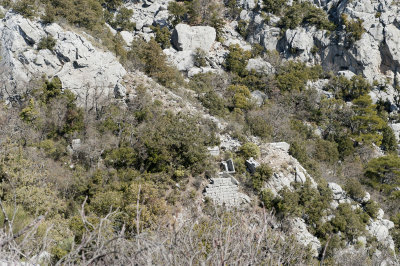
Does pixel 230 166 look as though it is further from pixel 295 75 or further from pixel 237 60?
pixel 295 75

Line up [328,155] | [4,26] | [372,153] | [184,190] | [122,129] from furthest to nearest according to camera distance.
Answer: [372,153] < [328,155] < [4,26] < [122,129] < [184,190]

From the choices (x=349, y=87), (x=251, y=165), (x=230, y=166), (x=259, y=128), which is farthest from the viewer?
(x=349, y=87)

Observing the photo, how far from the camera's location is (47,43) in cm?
2111

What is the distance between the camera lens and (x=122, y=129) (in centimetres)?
1786

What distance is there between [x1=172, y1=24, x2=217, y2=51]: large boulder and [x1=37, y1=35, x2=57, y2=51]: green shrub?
15.5m

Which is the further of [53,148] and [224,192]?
[53,148]

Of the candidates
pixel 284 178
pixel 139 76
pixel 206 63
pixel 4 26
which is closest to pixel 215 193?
pixel 284 178

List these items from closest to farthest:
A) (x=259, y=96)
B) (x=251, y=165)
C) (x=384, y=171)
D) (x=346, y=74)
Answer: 1. (x=251, y=165)
2. (x=384, y=171)
3. (x=259, y=96)
4. (x=346, y=74)

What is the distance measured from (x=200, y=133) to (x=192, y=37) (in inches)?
826

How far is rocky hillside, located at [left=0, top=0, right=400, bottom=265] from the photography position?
5.77 m

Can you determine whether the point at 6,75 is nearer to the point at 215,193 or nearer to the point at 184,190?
the point at 184,190

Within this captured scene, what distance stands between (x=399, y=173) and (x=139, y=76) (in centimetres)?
2201

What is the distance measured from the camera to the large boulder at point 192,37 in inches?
1339

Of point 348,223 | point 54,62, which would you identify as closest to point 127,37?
point 54,62
